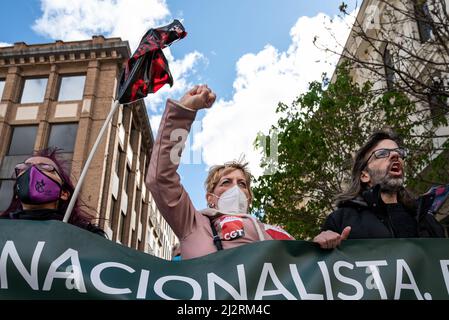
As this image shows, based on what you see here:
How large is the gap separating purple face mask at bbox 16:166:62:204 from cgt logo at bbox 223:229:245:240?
1.20 meters

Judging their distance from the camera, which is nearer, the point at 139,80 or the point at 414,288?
the point at 414,288

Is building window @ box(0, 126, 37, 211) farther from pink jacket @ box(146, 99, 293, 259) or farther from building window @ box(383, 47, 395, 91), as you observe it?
pink jacket @ box(146, 99, 293, 259)

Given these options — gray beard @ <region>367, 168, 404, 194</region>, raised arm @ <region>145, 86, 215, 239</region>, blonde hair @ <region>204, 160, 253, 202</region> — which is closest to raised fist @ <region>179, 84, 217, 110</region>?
raised arm @ <region>145, 86, 215, 239</region>

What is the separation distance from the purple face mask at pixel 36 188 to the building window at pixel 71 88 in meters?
Result: 20.0

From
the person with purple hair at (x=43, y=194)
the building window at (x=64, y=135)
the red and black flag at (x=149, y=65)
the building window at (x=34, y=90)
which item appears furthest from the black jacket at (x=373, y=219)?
the building window at (x=34, y=90)

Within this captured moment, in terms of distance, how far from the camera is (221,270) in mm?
2346

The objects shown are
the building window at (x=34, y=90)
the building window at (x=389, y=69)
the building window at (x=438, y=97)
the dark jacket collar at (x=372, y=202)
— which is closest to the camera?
the dark jacket collar at (x=372, y=202)

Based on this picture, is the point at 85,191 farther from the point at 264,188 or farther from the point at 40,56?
the point at 264,188

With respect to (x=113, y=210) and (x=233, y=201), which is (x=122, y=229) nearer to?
(x=113, y=210)

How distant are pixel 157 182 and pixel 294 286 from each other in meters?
1.00

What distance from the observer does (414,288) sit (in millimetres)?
2332

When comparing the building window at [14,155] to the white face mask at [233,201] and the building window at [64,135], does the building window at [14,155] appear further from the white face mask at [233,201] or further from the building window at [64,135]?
the white face mask at [233,201]

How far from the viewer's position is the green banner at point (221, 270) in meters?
2.25
